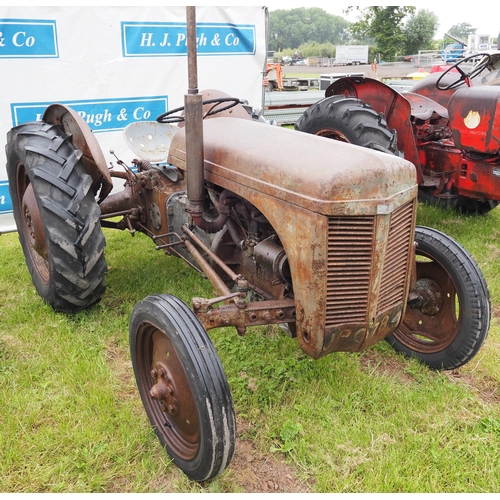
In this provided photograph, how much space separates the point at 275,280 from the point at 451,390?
3.91 ft

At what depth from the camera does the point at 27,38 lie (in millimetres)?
5219

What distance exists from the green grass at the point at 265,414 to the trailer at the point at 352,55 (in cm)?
3581

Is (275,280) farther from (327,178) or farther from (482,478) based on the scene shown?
(482,478)

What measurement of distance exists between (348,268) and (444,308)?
3.71 feet

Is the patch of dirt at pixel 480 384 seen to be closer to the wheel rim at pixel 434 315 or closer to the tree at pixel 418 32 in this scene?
the wheel rim at pixel 434 315

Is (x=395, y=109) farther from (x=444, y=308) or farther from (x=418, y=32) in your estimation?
(x=418, y=32)

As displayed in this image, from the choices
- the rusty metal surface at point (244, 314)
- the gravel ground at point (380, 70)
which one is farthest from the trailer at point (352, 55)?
the rusty metal surface at point (244, 314)

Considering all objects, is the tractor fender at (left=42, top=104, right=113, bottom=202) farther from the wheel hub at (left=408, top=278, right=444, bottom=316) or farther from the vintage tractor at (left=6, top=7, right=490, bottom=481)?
the wheel hub at (left=408, top=278, right=444, bottom=316)

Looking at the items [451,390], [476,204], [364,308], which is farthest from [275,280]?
[476,204]

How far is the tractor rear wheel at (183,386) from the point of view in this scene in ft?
6.62

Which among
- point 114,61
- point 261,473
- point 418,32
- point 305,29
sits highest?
point 305,29

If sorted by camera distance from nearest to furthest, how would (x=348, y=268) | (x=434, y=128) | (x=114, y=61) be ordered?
(x=348, y=268), (x=434, y=128), (x=114, y=61)

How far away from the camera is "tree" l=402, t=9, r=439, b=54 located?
4425cm

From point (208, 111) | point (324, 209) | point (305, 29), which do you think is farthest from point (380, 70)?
point (305, 29)
